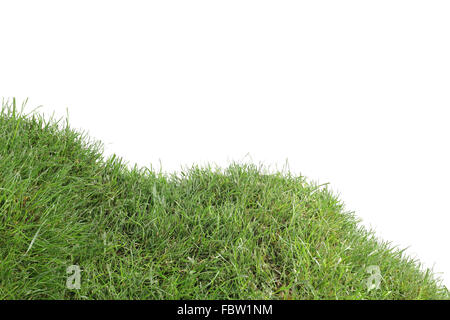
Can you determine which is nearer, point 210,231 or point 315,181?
point 210,231

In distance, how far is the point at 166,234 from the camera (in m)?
2.50

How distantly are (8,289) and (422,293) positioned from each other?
8.83 feet

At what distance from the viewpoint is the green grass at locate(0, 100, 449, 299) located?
215 cm

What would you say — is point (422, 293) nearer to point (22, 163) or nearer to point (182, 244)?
point (182, 244)

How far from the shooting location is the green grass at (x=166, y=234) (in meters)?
2.15

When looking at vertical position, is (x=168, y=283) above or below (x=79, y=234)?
below

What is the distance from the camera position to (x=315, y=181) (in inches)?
130
